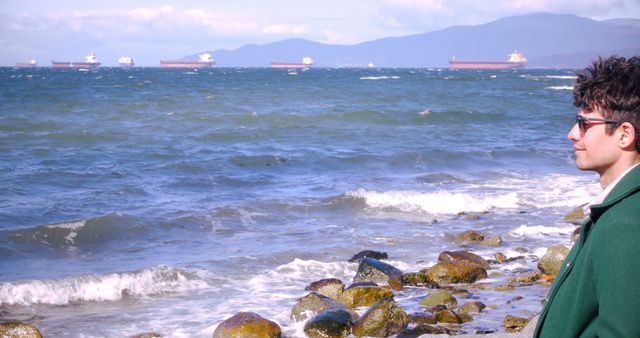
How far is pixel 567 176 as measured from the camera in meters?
18.0

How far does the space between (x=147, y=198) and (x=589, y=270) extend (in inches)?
522

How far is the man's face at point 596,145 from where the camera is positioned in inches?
88.1

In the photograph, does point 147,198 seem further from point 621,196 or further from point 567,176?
point 621,196

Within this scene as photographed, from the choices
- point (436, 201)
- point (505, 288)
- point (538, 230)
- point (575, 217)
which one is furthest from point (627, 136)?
point (436, 201)

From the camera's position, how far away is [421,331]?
6.71m

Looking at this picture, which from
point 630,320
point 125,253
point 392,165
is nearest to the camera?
point 630,320

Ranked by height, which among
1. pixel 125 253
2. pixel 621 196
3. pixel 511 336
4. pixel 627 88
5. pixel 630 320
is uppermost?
pixel 627 88

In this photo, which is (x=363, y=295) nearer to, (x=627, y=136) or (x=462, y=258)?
(x=462, y=258)

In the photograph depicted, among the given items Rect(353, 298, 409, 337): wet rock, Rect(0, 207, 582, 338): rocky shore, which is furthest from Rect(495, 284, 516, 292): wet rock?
Rect(353, 298, 409, 337): wet rock

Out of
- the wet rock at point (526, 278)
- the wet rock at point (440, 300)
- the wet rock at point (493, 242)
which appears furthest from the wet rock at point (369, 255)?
the wet rock at point (440, 300)

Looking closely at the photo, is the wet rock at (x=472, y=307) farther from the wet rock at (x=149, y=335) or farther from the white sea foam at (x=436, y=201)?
the white sea foam at (x=436, y=201)

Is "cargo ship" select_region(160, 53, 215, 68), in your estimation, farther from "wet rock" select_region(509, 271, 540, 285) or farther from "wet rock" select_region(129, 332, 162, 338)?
"wet rock" select_region(129, 332, 162, 338)

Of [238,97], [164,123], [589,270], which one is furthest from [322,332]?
[238,97]

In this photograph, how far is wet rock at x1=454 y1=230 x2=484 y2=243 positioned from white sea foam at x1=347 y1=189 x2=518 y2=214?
2.35 metres
